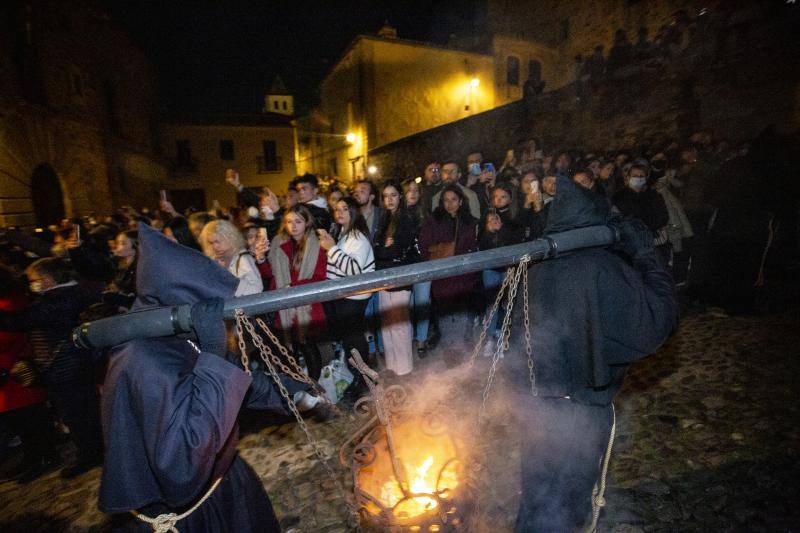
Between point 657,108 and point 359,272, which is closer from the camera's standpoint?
point 359,272

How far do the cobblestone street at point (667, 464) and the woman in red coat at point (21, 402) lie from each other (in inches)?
9.6

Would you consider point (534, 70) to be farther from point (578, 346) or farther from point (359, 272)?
point (578, 346)

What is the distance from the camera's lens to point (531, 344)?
2275mm

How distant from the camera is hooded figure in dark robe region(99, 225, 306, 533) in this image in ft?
Result: 4.58

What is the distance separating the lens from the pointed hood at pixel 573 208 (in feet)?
6.92

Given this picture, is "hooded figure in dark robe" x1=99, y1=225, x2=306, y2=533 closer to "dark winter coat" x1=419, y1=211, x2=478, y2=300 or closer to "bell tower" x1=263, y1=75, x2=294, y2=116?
"dark winter coat" x1=419, y1=211, x2=478, y2=300

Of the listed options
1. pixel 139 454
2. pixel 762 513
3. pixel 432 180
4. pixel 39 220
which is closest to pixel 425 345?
pixel 432 180

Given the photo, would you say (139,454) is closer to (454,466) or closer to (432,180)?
(454,466)

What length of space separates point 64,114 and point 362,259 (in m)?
15.5

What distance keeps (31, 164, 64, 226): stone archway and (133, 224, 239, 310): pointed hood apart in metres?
13.7

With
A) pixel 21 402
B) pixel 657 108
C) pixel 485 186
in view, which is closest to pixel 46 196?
pixel 21 402

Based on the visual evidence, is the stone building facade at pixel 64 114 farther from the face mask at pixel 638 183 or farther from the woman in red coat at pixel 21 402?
the face mask at pixel 638 183

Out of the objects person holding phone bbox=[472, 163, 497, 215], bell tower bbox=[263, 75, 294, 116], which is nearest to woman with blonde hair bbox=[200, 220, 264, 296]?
person holding phone bbox=[472, 163, 497, 215]

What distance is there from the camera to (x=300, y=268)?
4371mm
